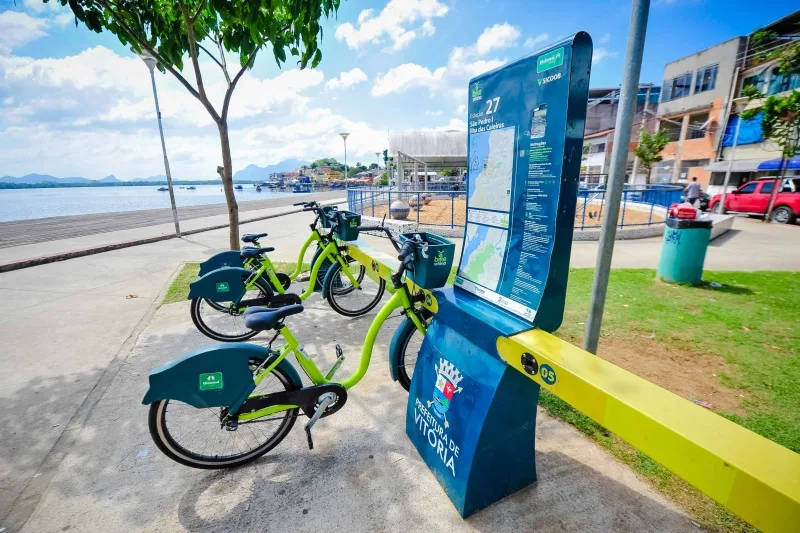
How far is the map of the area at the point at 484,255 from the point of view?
7.08 feet

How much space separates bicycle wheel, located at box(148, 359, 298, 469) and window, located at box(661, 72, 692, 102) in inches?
1399

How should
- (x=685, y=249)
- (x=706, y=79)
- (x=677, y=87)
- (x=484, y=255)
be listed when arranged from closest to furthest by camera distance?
1. (x=484, y=255)
2. (x=685, y=249)
3. (x=706, y=79)
4. (x=677, y=87)

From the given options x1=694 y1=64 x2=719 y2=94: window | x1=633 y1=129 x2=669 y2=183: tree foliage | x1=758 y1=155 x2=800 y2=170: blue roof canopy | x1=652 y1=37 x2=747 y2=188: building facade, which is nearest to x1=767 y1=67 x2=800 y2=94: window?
x1=652 y1=37 x2=747 y2=188: building facade

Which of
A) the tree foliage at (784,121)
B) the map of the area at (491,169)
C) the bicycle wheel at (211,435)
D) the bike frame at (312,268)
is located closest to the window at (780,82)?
the tree foliage at (784,121)

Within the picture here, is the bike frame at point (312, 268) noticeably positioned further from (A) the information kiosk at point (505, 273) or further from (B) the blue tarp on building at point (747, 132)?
(B) the blue tarp on building at point (747, 132)

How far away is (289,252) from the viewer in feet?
28.8

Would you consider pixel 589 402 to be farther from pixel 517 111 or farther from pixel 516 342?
pixel 517 111

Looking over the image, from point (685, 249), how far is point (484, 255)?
5.14 meters

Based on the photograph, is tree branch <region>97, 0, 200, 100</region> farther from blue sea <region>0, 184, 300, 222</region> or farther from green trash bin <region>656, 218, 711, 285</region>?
blue sea <region>0, 184, 300, 222</region>

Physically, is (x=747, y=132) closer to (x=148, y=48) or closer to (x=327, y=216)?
(x=327, y=216)

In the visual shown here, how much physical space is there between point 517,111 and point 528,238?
2.22 ft

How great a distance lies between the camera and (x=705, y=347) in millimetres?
3748

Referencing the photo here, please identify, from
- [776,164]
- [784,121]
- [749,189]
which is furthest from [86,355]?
[776,164]

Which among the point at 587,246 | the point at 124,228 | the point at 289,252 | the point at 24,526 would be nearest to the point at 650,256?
the point at 587,246
